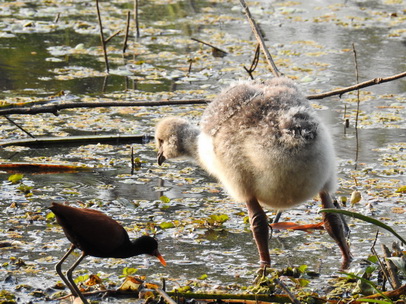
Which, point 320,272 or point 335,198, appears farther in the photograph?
point 335,198

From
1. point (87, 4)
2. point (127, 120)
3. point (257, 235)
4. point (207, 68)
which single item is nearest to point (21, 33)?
Result: point (87, 4)

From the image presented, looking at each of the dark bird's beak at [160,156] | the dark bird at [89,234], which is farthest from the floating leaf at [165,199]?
the dark bird at [89,234]

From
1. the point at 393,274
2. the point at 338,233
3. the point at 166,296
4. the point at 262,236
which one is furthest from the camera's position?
the point at 338,233

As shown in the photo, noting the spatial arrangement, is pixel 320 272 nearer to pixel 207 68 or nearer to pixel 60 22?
pixel 207 68

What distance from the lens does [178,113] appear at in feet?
24.4

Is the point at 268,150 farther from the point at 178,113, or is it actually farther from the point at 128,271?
the point at 178,113

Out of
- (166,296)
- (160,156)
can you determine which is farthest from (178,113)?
(166,296)

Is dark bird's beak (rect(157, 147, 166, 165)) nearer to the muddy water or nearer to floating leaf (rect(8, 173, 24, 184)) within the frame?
the muddy water

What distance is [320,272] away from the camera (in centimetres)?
433

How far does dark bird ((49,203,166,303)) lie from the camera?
374 cm

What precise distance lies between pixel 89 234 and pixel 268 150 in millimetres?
1027

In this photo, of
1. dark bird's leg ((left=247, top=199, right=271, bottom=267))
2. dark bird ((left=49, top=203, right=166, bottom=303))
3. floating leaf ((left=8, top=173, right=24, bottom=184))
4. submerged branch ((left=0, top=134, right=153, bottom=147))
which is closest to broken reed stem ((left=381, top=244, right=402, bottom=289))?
dark bird's leg ((left=247, top=199, right=271, bottom=267))

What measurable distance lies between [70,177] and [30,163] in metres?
0.33

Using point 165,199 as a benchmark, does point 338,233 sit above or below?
above
